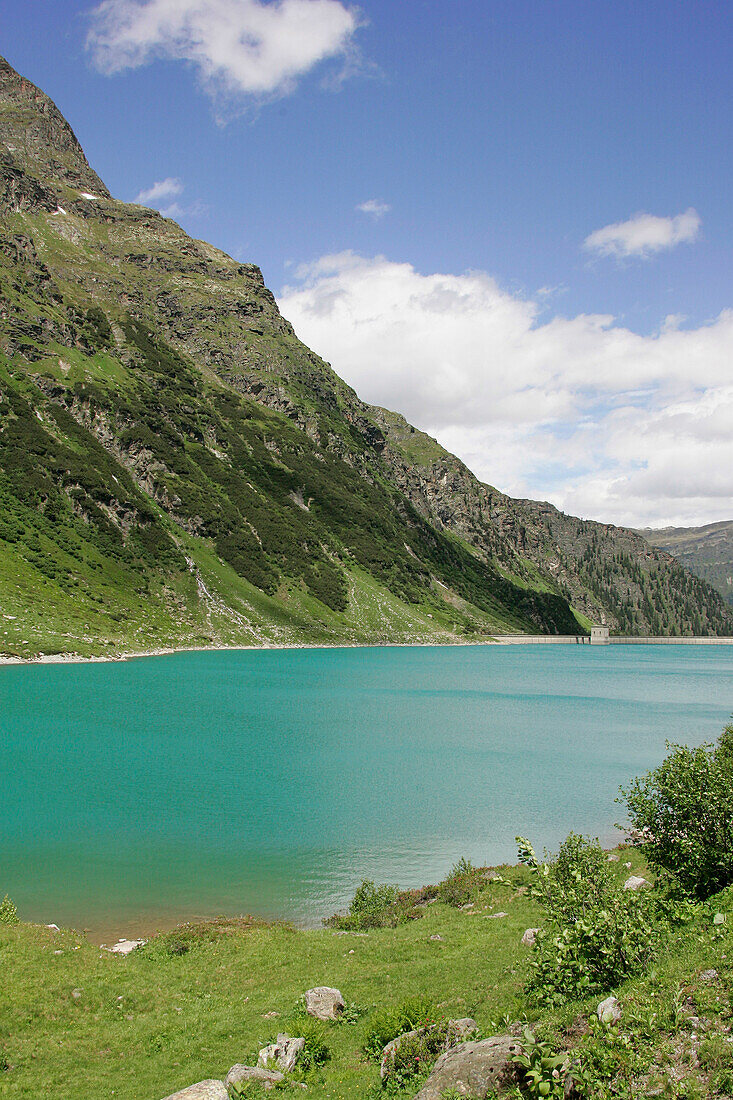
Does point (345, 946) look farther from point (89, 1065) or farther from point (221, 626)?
point (221, 626)

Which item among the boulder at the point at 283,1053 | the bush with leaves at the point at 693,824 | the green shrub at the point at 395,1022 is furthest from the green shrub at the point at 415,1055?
the bush with leaves at the point at 693,824

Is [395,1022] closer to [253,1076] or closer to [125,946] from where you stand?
[253,1076]

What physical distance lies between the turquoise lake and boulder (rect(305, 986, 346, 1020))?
9.20 m

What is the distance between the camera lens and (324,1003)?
546 inches

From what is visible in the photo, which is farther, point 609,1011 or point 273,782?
point 273,782

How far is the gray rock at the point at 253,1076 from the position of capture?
10.8 metres

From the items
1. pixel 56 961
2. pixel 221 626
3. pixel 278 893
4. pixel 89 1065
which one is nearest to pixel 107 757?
pixel 278 893

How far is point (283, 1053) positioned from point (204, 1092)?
2056mm

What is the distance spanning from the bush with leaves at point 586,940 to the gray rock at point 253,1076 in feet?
15.9

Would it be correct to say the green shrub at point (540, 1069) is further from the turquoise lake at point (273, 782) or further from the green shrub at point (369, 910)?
the turquoise lake at point (273, 782)

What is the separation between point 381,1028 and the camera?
1214cm

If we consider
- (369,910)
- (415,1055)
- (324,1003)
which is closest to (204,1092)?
(415,1055)

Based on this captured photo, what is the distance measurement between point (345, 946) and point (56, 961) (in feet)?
26.8

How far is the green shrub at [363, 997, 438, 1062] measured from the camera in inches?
461
